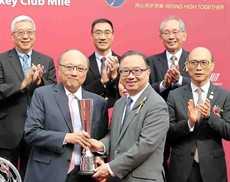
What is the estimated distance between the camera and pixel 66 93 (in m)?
3.45

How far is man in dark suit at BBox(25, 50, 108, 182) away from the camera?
329cm

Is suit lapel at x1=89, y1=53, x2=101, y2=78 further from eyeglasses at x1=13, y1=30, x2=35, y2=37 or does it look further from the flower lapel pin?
the flower lapel pin

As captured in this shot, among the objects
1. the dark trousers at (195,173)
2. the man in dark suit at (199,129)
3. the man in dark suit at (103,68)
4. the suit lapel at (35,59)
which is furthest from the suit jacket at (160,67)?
the suit lapel at (35,59)

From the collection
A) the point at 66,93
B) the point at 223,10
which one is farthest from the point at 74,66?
the point at 223,10

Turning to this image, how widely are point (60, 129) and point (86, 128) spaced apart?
16 cm

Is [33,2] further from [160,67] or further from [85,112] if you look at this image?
[85,112]

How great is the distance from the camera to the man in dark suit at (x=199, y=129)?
3.71 m

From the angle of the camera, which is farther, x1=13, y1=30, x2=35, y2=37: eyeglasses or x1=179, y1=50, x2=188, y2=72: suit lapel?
x1=179, y1=50, x2=188, y2=72: suit lapel

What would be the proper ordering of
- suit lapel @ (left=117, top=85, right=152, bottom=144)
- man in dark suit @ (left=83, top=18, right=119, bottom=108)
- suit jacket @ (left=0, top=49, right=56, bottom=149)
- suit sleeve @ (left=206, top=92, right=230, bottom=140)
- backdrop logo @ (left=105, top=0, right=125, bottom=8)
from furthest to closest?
backdrop logo @ (left=105, top=0, right=125, bottom=8), suit jacket @ (left=0, top=49, right=56, bottom=149), man in dark suit @ (left=83, top=18, right=119, bottom=108), suit sleeve @ (left=206, top=92, right=230, bottom=140), suit lapel @ (left=117, top=85, right=152, bottom=144)

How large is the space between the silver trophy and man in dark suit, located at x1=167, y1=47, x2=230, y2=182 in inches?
27.2

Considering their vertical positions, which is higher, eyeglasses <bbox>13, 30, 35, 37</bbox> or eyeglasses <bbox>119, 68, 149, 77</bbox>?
eyeglasses <bbox>13, 30, 35, 37</bbox>

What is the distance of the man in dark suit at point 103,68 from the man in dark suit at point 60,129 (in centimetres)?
46

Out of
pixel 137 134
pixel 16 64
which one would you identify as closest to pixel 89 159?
pixel 137 134

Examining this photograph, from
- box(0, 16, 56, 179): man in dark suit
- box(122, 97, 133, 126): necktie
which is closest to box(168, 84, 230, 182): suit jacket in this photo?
box(122, 97, 133, 126): necktie
